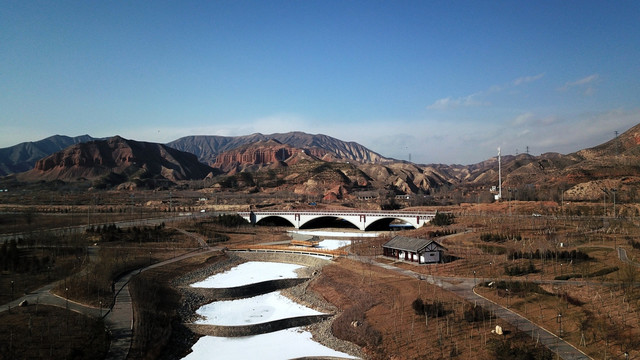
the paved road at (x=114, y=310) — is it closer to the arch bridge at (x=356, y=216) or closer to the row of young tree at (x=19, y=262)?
the row of young tree at (x=19, y=262)

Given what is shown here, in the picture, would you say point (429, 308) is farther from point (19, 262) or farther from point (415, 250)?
point (19, 262)

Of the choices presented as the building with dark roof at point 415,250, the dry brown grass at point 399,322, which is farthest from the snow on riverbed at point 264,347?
the building with dark roof at point 415,250

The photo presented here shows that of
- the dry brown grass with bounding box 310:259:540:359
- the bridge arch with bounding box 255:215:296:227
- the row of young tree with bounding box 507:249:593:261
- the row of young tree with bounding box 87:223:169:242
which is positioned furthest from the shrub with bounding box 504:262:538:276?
the bridge arch with bounding box 255:215:296:227

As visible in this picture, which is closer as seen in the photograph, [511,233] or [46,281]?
[46,281]

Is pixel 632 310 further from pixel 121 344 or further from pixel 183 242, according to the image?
pixel 183 242

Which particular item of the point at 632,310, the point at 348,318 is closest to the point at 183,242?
the point at 348,318

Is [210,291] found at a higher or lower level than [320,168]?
lower
